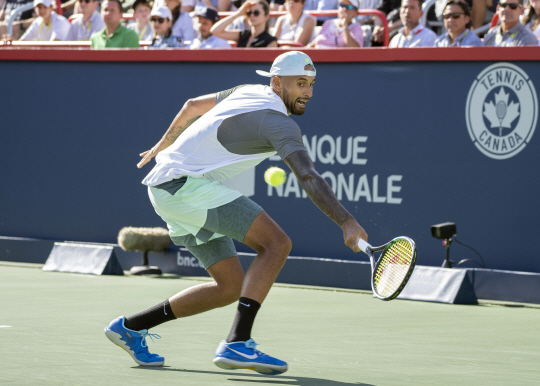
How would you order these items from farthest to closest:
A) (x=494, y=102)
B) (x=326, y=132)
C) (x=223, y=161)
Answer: (x=326, y=132)
(x=494, y=102)
(x=223, y=161)

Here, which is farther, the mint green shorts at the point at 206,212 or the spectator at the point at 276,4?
the spectator at the point at 276,4

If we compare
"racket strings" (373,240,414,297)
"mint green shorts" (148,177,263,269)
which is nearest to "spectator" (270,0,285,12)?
"mint green shorts" (148,177,263,269)

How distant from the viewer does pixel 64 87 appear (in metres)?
11.7

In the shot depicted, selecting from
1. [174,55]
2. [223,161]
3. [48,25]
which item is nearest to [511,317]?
[223,161]

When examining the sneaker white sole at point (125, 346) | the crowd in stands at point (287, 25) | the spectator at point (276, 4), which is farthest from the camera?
the spectator at point (276, 4)

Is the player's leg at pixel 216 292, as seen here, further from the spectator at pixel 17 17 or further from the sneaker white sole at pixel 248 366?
the spectator at pixel 17 17

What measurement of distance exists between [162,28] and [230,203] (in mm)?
7311

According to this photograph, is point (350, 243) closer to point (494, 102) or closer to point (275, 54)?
point (494, 102)

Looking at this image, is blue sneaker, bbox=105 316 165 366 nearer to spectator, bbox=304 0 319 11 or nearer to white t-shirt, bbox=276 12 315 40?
white t-shirt, bbox=276 12 315 40

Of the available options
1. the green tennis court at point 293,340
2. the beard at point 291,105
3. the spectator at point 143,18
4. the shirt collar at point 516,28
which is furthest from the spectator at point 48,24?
the beard at point 291,105

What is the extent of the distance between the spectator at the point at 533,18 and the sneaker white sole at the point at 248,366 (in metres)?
6.10

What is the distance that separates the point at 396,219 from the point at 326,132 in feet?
4.05

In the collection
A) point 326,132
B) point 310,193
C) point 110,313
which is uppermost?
point 310,193

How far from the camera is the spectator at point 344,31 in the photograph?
1080 cm
